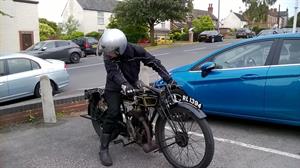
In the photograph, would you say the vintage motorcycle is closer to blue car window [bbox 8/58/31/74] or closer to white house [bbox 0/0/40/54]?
A: blue car window [bbox 8/58/31/74]

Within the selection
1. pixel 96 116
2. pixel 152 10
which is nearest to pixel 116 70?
pixel 96 116

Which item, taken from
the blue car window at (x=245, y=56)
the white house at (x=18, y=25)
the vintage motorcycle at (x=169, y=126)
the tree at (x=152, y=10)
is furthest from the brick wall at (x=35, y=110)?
the tree at (x=152, y=10)

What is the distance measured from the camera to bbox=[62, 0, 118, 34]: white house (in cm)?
4816

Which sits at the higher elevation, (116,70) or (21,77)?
(116,70)

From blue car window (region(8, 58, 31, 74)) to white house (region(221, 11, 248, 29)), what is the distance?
84.2m

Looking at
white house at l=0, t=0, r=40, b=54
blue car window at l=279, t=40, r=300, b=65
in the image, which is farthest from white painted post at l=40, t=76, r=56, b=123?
white house at l=0, t=0, r=40, b=54

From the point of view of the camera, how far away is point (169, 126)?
12.6ft

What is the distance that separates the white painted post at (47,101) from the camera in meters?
5.80

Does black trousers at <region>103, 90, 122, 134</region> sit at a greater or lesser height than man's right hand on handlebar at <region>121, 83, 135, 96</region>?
lesser

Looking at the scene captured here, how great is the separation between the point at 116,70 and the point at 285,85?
2.33 meters

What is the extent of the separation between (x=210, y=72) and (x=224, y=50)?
0.46 m

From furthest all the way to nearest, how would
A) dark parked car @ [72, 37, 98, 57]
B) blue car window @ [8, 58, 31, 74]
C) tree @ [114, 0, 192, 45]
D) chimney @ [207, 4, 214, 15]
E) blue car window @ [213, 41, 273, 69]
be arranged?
chimney @ [207, 4, 214, 15], tree @ [114, 0, 192, 45], dark parked car @ [72, 37, 98, 57], blue car window @ [8, 58, 31, 74], blue car window @ [213, 41, 273, 69]

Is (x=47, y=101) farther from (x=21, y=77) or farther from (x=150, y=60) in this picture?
(x=21, y=77)

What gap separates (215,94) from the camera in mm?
5309
